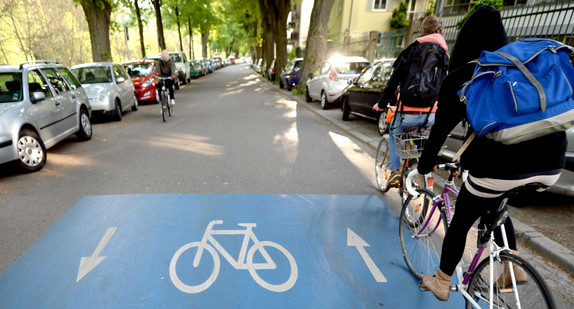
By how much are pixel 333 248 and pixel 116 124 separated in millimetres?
8526

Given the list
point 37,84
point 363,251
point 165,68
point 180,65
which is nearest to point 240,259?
point 363,251

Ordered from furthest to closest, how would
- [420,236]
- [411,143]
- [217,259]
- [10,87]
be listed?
1. [10,87]
2. [411,143]
3. [217,259]
4. [420,236]

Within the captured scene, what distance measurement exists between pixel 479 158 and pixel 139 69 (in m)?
15.1

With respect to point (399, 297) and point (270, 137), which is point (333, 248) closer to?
point (399, 297)

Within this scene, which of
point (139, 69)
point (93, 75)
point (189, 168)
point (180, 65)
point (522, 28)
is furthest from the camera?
point (180, 65)

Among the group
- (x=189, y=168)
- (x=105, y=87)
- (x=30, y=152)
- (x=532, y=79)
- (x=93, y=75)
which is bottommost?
(x=189, y=168)

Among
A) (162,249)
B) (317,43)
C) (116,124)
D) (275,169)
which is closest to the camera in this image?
(162,249)

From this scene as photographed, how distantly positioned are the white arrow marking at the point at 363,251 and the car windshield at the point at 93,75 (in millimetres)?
9705

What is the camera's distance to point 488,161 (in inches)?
68.2

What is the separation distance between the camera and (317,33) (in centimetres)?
1430

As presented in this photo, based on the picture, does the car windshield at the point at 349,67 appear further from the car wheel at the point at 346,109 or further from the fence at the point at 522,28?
the fence at the point at 522,28

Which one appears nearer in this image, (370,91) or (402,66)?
(402,66)

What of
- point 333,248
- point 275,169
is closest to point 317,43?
point 275,169

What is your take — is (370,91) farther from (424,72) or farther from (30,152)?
(30,152)
